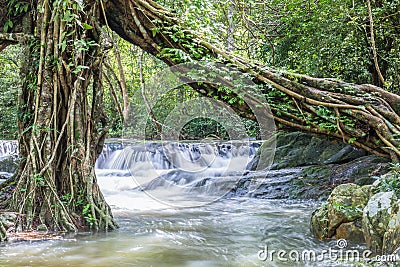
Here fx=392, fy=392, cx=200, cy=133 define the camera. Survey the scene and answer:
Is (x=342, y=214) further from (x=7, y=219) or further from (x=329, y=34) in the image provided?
(x=329, y=34)

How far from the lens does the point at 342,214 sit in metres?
3.57

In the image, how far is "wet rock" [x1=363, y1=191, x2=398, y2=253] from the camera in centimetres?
286

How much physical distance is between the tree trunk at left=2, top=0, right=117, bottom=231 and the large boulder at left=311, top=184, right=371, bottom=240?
6.63 feet

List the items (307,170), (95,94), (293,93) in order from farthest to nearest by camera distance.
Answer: (307,170) → (293,93) → (95,94)

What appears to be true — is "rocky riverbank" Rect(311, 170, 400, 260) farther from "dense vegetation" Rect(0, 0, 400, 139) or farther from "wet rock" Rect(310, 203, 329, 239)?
"dense vegetation" Rect(0, 0, 400, 139)

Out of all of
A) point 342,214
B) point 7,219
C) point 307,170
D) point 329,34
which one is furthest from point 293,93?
point 329,34

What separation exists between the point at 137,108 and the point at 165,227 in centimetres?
598

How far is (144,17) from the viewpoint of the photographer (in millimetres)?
4109

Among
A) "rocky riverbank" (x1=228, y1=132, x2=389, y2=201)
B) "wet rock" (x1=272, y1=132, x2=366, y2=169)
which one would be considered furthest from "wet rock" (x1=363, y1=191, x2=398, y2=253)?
"wet rock" (x1=272, y1=132, x2=366, y2=169)

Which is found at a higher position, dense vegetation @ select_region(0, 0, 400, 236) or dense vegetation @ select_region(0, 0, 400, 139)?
A: dense vegetation @ select_region(0, 0, 400, 139)

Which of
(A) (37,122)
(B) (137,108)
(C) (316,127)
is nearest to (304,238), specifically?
(C) (316,127)

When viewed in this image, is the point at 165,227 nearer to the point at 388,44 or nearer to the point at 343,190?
the point at 343,190

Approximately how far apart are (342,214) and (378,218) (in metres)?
0.66

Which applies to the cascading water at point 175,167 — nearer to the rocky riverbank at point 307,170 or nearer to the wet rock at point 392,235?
the rocky riverbank at point 307,170
